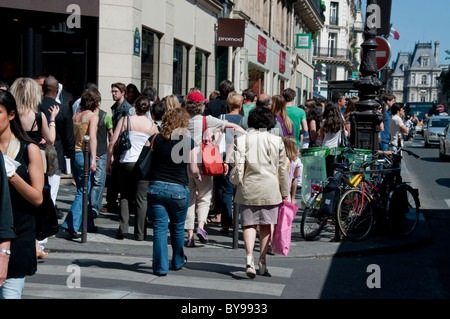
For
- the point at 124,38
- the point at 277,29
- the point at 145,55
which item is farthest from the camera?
the point at 277,29

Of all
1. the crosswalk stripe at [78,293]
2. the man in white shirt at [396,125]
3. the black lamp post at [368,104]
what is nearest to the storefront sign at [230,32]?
the man in white shirt at [396,125]

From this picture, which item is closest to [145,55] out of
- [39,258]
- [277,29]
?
[39,258]

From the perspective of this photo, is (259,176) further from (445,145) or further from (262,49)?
(262,49)

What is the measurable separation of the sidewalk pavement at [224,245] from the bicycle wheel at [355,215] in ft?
0.42

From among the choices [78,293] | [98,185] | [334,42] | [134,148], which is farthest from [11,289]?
[334,42]

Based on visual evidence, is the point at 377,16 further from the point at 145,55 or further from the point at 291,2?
the point at 291,2

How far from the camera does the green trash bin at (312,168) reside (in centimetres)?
1023

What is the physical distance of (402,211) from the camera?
31.9 ft

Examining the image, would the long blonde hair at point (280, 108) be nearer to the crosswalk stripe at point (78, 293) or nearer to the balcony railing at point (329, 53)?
the crosswalk stripe at point (78, 293)

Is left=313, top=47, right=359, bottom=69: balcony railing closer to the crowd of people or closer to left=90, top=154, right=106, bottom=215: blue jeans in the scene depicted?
the crowd of people

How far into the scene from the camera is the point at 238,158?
7188mm

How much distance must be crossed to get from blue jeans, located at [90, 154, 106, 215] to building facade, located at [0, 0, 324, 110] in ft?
16.7

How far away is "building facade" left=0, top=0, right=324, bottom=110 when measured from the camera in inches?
570
